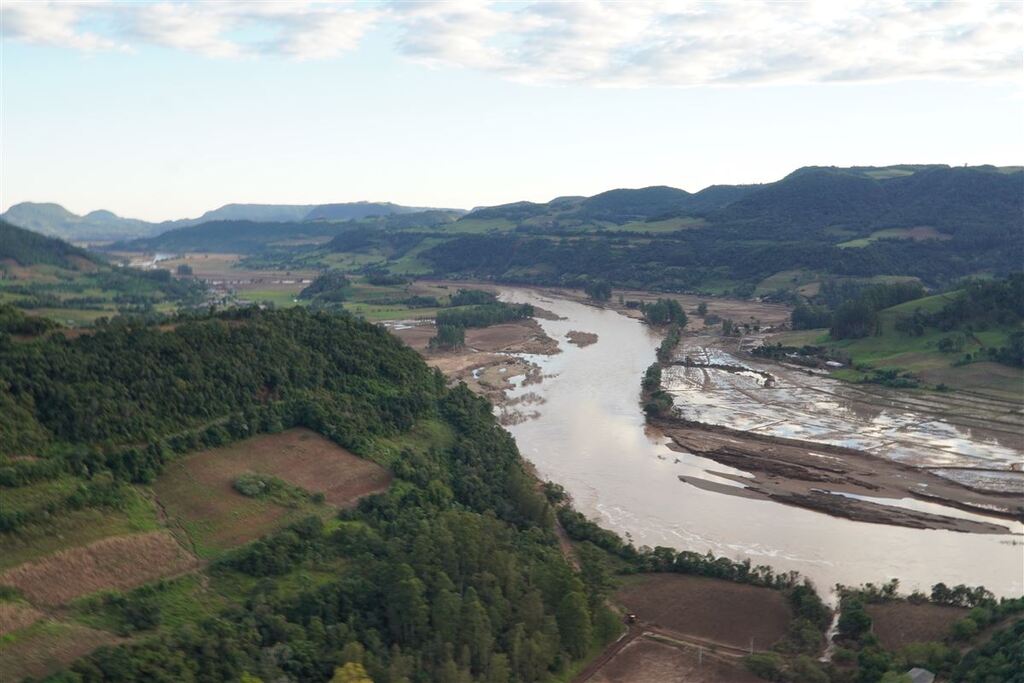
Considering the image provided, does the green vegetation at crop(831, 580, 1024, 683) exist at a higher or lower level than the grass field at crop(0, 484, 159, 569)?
lower

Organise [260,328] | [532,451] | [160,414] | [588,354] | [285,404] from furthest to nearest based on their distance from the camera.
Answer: [588,354]
[532,451]
[260,328]
[285,404]
[160,414]

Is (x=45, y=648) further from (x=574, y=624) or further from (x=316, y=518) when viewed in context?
(x=574, y=624)

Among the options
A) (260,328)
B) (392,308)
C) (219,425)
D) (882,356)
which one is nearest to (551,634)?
(219,425)

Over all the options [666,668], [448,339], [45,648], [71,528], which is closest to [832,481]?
[666,668]

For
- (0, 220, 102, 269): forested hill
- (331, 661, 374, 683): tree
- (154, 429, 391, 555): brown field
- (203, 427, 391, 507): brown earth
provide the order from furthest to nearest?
(0, 220, 102, 269): forested hill → (203, 427, 391, 507): brown earth → (154, 429, 391, 555): brown field → (331, 661, 374, 683): tree

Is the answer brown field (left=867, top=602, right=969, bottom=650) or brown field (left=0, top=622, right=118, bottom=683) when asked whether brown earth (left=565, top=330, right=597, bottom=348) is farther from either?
brown field (left=0, top=622, right=118, bottom=683)

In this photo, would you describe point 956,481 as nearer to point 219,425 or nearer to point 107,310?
point 219,425

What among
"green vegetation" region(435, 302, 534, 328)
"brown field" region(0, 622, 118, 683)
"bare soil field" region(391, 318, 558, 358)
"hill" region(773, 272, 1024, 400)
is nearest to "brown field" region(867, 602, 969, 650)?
"brown field" region(0, 622, 118, 683)
